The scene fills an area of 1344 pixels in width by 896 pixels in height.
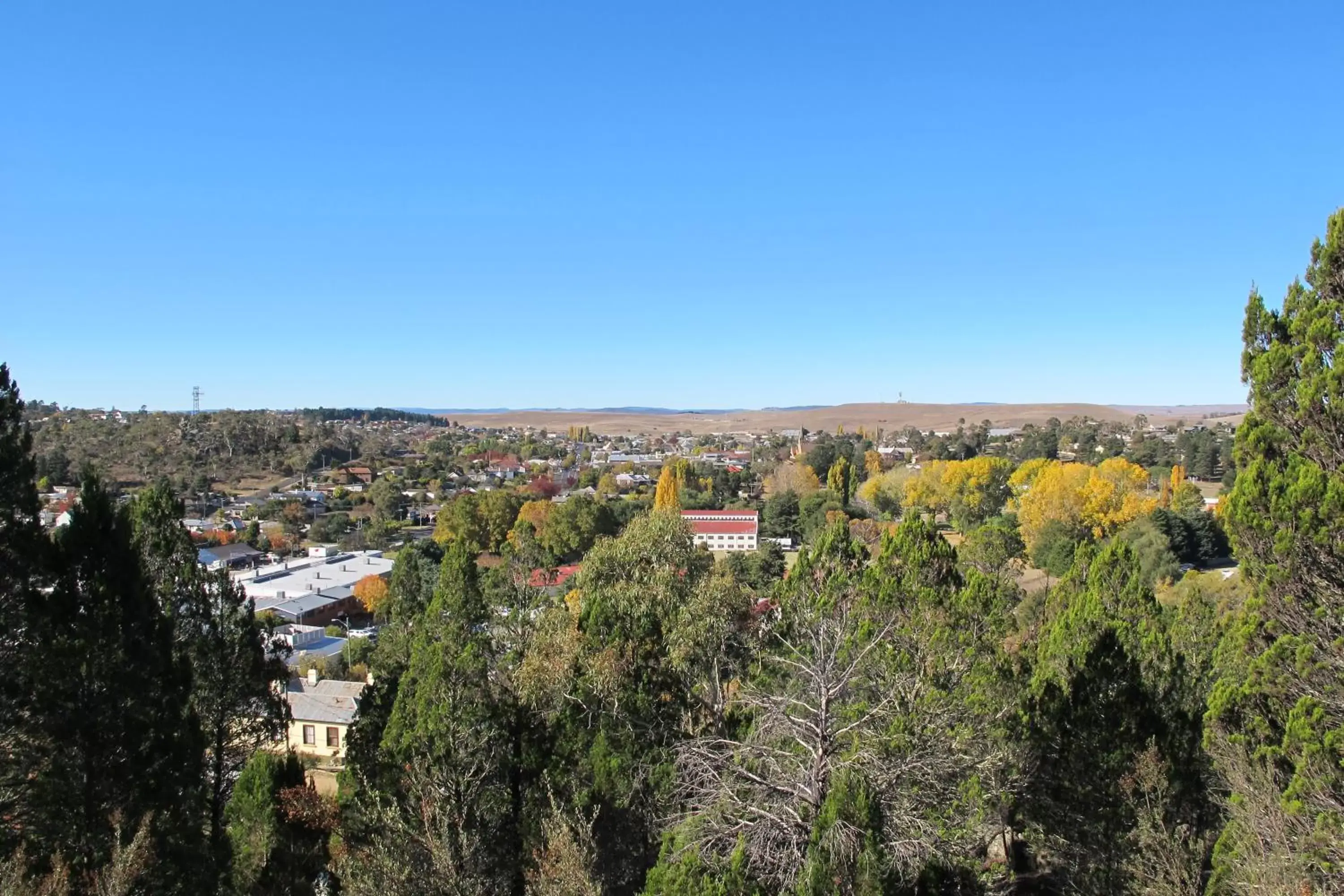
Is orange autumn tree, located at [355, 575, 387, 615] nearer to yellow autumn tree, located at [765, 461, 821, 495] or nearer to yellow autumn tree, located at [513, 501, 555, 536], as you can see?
yellow autumn tree, located at [513, 501, 555, 536]

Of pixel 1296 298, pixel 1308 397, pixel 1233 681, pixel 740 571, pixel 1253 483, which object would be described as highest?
pixel 1296 298

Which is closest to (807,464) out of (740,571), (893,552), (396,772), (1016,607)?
(740,571)

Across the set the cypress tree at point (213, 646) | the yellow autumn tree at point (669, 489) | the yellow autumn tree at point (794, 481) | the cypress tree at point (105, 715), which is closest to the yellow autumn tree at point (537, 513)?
the yellow autumn tree at point (669, 489)

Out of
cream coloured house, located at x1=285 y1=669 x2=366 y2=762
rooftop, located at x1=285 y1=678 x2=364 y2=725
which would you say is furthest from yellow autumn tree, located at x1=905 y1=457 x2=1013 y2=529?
cream coloured house, located at x1=285 y1=669 x2=366 y2=762

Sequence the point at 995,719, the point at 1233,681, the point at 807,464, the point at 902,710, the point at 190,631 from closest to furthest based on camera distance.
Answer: the point at 1233,681
the point at 902,710
the point at 995,719
the point at 190,631
the point at 807,464

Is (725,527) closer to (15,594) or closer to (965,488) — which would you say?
(965,488)

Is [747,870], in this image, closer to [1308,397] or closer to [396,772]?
[396,772]

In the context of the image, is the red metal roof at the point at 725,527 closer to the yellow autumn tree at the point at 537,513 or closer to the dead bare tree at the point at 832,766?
the yellow autumn tree at the point at 537,513

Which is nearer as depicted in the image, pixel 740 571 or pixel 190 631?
pixel 190 631
